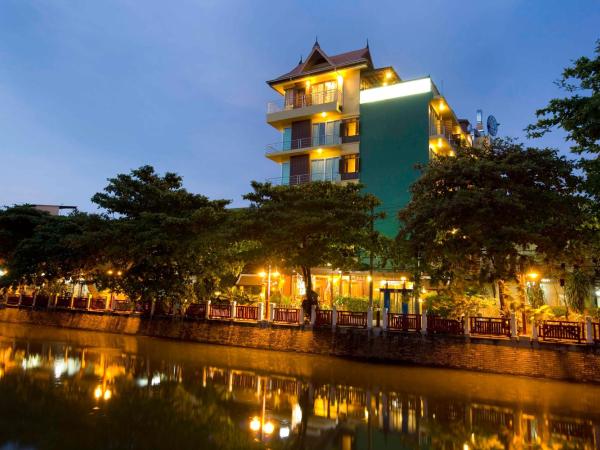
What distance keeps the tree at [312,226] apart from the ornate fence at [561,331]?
728cm

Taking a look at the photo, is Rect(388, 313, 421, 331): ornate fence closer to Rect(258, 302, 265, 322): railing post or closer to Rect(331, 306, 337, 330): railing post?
Rect(331, 306, 337, 330): railing post

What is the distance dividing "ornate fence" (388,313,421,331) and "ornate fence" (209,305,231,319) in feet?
25.8

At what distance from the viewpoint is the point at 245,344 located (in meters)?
20.3

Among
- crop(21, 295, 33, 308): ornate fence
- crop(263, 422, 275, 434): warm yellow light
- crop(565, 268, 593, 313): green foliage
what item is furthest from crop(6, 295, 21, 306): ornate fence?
crop(565, 268, 593, 313): green foliage

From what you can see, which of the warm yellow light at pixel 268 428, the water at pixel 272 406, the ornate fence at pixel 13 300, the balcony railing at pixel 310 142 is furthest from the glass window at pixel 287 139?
the warm yellow light at pixel 268 428

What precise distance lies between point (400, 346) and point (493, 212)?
6108mm

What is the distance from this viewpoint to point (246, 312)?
20.7 meters

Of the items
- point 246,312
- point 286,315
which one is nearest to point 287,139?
point 246,312

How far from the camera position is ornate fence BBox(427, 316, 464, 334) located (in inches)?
647

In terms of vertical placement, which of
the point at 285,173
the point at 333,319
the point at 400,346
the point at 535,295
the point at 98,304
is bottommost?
the point at 400,346

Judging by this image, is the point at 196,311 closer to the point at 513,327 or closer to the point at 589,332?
the point at 513,327

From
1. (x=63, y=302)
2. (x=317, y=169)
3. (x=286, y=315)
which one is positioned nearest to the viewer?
(x=286, y=315)

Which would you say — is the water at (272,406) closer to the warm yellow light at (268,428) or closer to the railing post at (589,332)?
the warm yellow light at (268,428)

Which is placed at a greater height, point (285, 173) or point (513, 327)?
point (285, 173)
